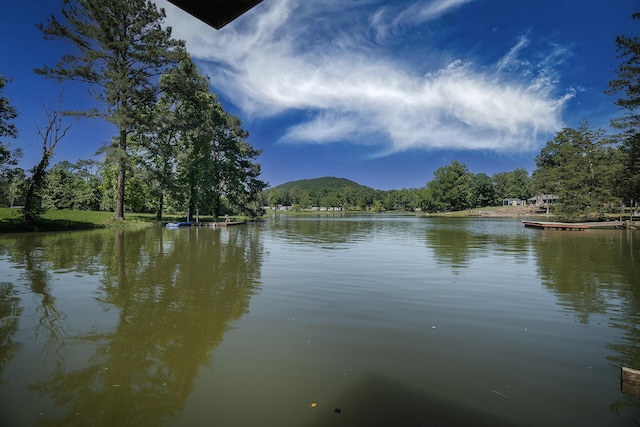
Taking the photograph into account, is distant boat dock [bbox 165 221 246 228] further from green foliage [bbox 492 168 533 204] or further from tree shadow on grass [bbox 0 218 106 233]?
green foliage [bbox 492 168 533 204]

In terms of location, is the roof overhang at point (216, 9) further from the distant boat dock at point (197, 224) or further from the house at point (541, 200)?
the house at point (541, 200)

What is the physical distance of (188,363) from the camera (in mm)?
4191

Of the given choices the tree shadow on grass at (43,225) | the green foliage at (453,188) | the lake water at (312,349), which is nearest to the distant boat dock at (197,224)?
the tree shadow on grass at (43,225)

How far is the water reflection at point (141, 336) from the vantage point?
331 cm

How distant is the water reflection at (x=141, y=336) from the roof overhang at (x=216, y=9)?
441cm

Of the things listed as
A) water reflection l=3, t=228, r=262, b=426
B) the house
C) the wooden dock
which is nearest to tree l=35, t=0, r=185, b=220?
water reflection l=3, t=228, r=262, b=426

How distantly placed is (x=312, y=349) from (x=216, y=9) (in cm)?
479

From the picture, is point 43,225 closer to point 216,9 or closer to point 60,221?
point 60,221

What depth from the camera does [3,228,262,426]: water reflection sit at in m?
3.31

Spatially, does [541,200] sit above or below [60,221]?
above

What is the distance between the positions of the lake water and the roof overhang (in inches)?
176

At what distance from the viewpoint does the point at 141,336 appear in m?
5.06

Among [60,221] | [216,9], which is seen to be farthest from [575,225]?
[60,221]

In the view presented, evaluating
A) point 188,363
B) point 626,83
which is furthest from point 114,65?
point 626,83
